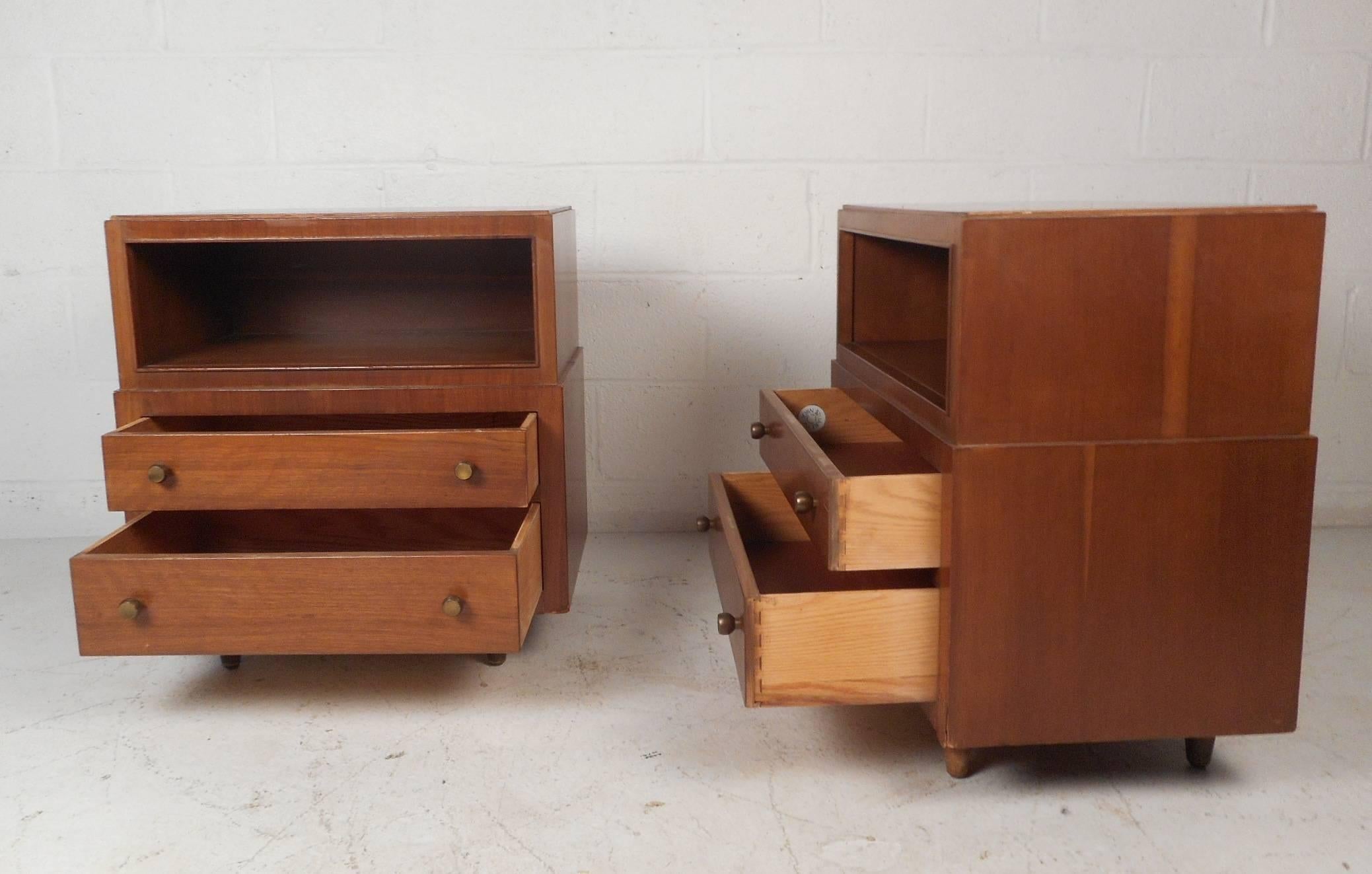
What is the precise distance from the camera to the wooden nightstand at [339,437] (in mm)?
1471

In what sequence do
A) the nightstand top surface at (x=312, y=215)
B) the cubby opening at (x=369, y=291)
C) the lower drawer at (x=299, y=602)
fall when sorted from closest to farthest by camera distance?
the lower drawer at (x=299, y=602) < the nightstand top surface at (x=312, y=215) < the cubby opening at (x=369, y=291)

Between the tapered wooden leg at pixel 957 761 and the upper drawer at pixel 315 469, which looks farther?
the upper drawer at pixel 315 469

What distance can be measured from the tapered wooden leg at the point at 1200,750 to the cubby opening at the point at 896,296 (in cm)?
72

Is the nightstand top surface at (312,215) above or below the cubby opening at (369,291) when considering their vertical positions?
above

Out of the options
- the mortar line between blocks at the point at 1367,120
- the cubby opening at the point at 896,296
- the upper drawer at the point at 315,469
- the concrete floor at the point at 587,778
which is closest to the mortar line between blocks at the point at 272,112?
the upper drawer at the point at 315,469

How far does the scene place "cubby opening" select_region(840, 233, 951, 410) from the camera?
1882mm

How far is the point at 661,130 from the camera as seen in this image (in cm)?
229

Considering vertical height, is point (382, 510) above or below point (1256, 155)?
below

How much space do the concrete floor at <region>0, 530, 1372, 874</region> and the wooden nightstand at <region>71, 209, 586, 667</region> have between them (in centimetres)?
12

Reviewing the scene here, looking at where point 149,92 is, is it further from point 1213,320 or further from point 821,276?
point 1213,320

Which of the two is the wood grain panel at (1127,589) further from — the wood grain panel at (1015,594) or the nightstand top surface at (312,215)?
the nightstand top surface at (312,215)

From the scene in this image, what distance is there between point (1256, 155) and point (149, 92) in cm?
219

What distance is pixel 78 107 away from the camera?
7.40 ft

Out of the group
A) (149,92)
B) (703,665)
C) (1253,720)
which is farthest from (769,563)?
(149,92)
